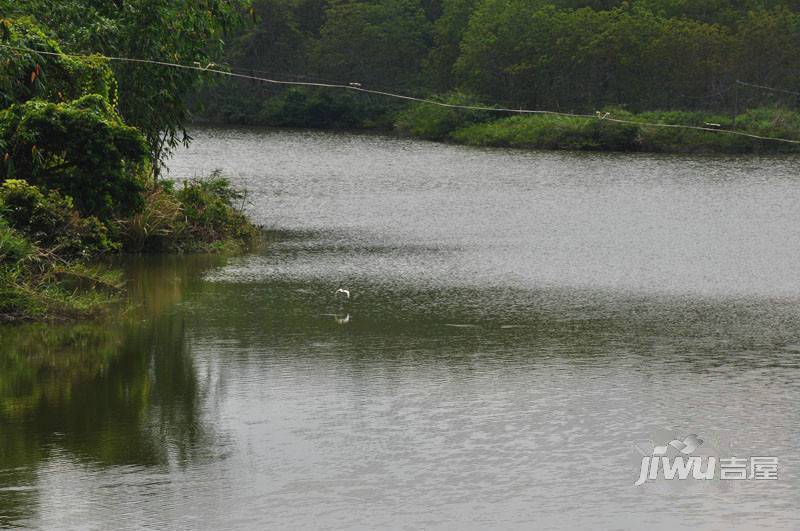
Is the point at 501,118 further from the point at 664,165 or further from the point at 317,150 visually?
the point at 664,165

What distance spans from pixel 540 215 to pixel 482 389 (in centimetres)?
1789

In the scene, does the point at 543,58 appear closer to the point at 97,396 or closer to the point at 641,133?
the point at 641,133

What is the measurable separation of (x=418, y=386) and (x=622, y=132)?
4513cm

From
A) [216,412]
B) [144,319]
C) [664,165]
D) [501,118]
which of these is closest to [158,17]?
[144,319]

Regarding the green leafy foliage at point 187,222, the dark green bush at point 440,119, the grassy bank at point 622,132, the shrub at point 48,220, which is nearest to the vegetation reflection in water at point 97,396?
the shrub at point 48,220

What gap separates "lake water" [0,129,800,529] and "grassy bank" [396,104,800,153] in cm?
2896

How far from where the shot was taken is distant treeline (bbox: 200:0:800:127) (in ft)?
221

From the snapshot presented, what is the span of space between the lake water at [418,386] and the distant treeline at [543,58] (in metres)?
41.5

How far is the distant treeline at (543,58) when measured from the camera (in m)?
67.4

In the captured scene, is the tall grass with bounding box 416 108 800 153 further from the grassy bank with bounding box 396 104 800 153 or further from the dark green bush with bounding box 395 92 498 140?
the dark green bush with bounding box 395 92 498 140

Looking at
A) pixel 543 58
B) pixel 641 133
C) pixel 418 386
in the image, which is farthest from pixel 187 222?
pixel 543 58

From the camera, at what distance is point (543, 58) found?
229 feet

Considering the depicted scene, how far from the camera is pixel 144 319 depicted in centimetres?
1709

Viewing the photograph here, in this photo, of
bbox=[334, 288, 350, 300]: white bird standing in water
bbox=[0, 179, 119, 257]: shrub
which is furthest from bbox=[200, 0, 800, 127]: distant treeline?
bbox=[334, 288, 350, 300]: white bird standing in water
